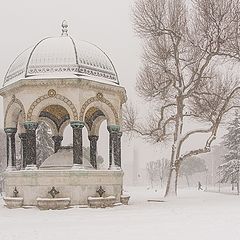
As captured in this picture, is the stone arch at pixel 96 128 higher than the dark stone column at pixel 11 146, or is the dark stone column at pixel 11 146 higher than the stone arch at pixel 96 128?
the stone arch at pixel 96 128

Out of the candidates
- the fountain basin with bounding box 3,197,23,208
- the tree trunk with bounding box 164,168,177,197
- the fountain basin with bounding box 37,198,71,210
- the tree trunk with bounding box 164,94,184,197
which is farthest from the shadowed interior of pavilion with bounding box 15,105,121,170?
the tree trunk with bounding box 164,168,177,197

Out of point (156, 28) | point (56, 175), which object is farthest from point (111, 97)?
point (156, 28)

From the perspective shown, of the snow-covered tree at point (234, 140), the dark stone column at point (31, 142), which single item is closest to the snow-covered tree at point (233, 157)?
the snow-covered tree at point (234, 140)

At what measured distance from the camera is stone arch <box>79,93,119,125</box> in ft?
62.3

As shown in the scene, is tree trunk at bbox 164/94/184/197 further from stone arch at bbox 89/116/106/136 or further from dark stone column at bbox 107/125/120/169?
dark stone column at bbox 107/125/120/169

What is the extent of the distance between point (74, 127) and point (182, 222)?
7.71 meters

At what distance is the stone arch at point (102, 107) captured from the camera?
62.3 ft

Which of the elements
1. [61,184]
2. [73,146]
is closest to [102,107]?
[73,146]

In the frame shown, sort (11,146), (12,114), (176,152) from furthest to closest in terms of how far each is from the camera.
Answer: (176,152)
(11,146)
(12,114)

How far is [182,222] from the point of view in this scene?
12406 mm

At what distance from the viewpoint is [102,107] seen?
19.9 meters

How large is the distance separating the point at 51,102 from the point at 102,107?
2.32m

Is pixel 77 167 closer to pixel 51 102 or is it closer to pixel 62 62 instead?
pixel 51 102

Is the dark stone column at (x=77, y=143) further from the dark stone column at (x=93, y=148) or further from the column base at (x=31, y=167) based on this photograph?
the dark stone column at (x=93, y=148)
